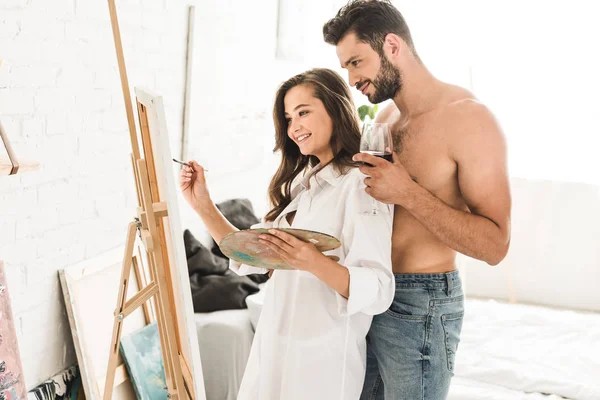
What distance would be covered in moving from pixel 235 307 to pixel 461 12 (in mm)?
3249

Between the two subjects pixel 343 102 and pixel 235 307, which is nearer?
pixel 343 102

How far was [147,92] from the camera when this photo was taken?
149cm

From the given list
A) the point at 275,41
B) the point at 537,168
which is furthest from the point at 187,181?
the point at 537,168

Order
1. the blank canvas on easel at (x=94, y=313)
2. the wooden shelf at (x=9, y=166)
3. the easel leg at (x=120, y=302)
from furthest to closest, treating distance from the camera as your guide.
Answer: the blank canvas on easel at (x=94, y=313)
the easel leg at (x=120, y=302)
the wooden shelf at (x=9, y=166)

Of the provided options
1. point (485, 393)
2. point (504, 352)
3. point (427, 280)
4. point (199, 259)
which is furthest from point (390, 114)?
point (199, 259)

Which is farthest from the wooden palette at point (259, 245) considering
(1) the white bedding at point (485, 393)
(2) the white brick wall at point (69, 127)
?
(1) the white bedding at point (485, 393)

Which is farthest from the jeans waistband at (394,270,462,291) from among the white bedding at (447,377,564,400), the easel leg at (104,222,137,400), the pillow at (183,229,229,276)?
the pillow at (183,229,229,276)

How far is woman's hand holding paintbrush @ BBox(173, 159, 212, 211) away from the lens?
204 cm

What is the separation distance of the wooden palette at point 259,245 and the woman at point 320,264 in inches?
1.0

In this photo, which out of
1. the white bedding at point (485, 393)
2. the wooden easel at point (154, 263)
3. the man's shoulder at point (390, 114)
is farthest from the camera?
the white bedding at point (485, 393)

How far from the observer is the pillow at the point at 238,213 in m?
3.82

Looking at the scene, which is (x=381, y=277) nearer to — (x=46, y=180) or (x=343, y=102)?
(x=343, y=102)

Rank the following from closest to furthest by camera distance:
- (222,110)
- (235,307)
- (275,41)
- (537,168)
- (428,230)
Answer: (428,230) < (235,307) < (222,110) < (275,41) < (537,168)

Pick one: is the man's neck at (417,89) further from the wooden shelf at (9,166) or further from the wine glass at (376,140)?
the wooden shelf at (9,166)
